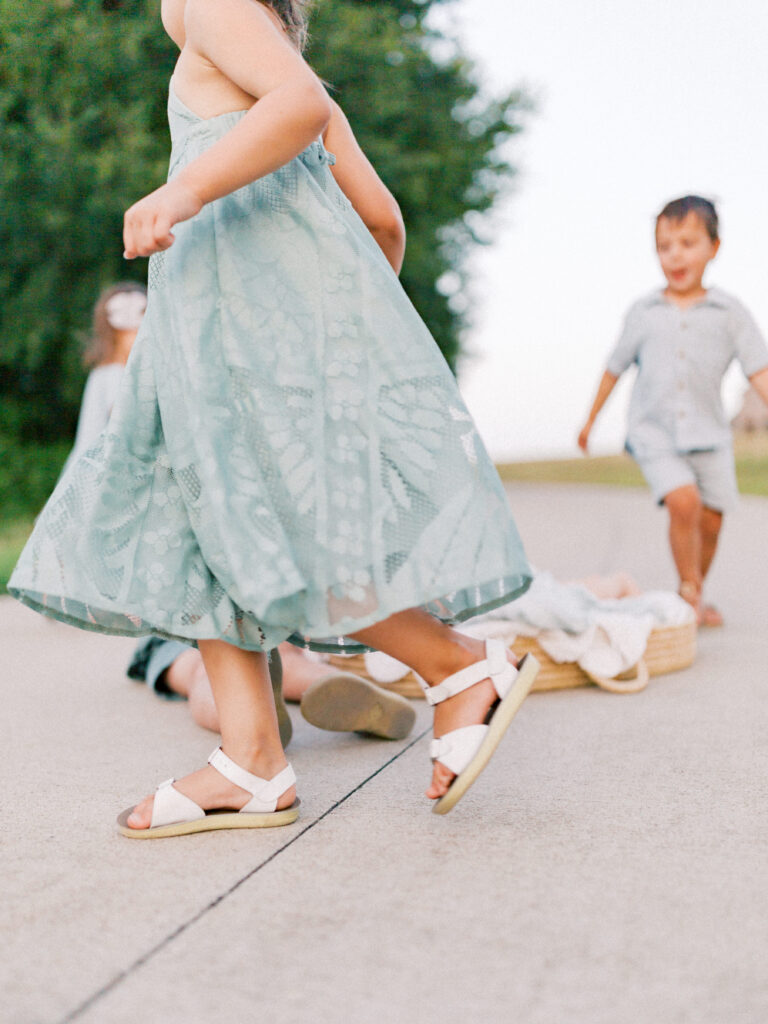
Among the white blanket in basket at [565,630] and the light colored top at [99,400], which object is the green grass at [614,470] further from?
the white blanket in basket at [565,630]

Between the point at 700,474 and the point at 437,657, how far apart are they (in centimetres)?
297

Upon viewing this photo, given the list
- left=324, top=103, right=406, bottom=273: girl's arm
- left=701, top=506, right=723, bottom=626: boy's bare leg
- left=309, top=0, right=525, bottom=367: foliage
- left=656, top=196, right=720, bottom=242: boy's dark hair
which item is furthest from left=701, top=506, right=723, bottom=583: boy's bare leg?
left=309, top=0, right=525, bottom=367: foliage

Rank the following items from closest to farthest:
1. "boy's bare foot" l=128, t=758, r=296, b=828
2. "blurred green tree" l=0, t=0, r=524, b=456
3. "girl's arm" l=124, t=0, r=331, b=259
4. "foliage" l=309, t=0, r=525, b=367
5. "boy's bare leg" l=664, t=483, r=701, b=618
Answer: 1. "girl's arm" l=124, t=0, r=331, b=259
2. "boy's bare foot" l=128, t=758, r=296, b=828
3. "boy's bare leg" l=664, t=483, r=701, b=618
4. "blurred green tree" l=0, t=0, r=524, b=456
5. "foliage" l=309, t=0, r=525, b=367

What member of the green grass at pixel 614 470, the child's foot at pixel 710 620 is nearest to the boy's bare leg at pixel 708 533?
the child's foot at pixel 710 620

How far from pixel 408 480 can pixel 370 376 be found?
0.67ft

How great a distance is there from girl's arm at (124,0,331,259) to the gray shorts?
2.91 metres

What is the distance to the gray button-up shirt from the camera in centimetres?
451

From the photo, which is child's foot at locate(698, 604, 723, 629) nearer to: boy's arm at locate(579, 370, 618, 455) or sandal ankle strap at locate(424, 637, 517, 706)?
boy's arm at locate(579, 370, 618, 455)

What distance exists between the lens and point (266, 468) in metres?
1.94

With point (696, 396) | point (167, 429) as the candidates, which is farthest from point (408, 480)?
point (696, 396)

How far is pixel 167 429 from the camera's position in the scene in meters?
1.99

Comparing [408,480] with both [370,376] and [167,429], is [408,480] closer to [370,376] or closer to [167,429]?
[370,376]

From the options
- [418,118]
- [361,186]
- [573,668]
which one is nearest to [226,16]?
[361,186]

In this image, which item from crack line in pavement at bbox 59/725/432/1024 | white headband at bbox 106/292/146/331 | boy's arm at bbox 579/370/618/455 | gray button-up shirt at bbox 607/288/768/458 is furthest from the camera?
white headband at bbox 106/292/146/331
